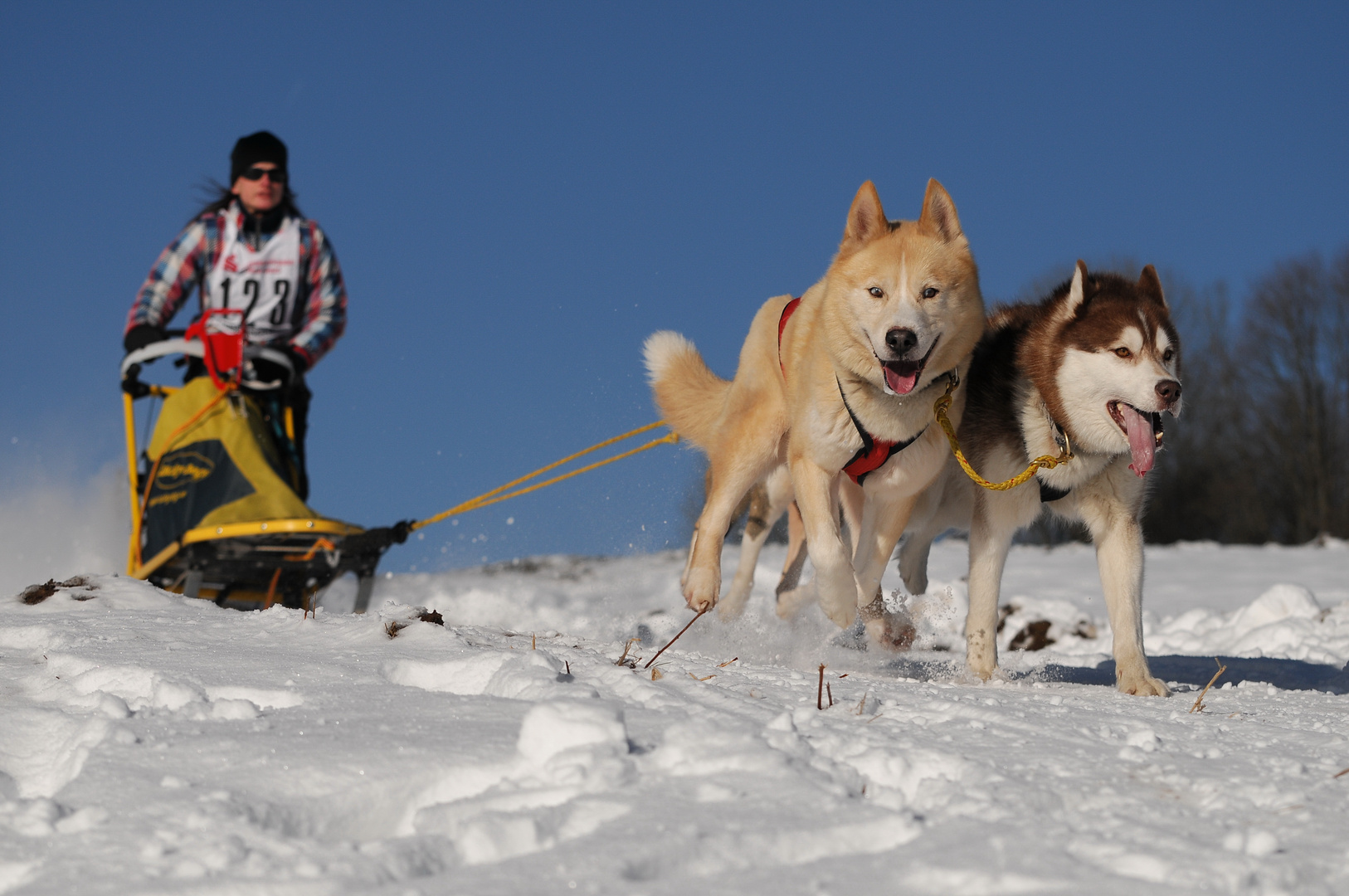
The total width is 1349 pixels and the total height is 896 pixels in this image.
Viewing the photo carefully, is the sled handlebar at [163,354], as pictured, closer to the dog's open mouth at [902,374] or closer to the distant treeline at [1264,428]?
the dog's open mouth at [902,374]

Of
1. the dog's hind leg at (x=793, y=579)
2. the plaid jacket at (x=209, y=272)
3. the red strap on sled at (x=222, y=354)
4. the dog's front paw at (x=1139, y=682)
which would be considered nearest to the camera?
the dog's front paw at (x=1139, y=682)

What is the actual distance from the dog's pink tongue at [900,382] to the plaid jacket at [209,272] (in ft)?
11.7

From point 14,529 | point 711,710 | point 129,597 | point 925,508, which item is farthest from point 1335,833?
point 14,529

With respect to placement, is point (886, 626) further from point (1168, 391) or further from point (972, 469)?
point (1168, 391)

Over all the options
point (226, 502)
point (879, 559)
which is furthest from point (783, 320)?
point (226, 502)

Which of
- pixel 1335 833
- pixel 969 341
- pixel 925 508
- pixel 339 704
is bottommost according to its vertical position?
pixel 1335 833

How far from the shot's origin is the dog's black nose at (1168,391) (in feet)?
10.8

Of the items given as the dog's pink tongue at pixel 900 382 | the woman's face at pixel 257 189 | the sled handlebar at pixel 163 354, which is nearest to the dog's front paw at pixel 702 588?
the dog's pink tongue at pixel 900 382

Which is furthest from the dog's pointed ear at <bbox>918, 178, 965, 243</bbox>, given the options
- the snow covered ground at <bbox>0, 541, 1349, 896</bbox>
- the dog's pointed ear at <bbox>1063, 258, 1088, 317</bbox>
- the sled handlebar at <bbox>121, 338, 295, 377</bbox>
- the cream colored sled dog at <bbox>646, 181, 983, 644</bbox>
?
the sled handlebar at <bbox>121, 338, 295, 377</bbox>

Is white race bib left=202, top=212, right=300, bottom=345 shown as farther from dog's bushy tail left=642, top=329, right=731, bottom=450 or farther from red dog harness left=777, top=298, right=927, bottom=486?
red dog harness left=777, top=298, right=927, bottom=486

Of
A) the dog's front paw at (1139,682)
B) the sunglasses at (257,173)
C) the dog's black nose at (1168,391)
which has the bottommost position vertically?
the dog's front paw at (1139,682)

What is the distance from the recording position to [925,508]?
4.10 m

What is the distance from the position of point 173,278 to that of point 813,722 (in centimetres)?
518

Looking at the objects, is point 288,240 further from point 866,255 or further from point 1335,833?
point 1335,833
